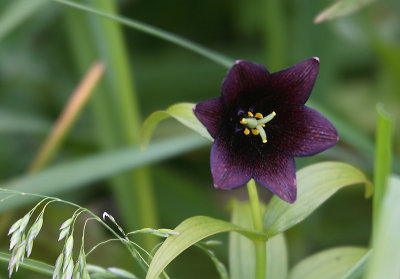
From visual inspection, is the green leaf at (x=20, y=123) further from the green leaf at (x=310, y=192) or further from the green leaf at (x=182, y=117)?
the green leaf at (x=310, y=192)

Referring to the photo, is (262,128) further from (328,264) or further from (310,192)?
(328,264)

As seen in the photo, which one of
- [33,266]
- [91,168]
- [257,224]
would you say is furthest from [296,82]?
[91,168]

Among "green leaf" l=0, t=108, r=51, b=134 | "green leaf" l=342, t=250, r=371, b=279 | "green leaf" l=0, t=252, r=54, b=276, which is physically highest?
"green leaf" l=0, t=108, r=51, b=134

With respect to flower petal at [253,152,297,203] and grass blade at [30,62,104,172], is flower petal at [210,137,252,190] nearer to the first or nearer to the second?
flower petal at [253,152,297,203]

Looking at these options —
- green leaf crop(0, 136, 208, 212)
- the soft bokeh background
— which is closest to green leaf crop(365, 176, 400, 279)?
the soft bokeh background

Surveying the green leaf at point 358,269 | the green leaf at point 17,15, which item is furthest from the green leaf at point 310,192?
the green leaf at point 17,15
